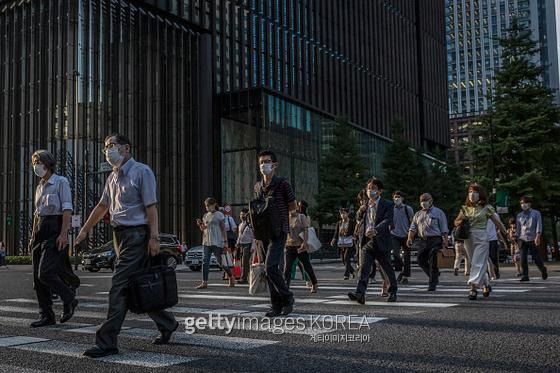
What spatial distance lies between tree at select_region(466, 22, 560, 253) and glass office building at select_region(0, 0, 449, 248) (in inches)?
650

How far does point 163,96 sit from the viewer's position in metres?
43.8

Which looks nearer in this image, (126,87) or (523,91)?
(523,91)

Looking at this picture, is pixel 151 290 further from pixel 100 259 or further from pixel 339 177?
pixel 339 177

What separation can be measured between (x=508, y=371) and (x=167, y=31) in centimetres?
4304

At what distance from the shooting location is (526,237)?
13.6 m

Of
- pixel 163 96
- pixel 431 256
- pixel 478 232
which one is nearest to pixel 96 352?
pixel 478 232

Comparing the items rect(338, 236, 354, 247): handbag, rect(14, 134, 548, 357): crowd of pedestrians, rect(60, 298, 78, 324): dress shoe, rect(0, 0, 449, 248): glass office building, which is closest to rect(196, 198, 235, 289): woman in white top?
rect(14, 134, 548, 357): crowd of pedestrians

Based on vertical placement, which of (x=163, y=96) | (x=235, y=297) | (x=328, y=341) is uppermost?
(x=163, y=96)

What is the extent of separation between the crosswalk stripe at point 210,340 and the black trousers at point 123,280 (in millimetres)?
317

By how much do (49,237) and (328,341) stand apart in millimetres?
3478

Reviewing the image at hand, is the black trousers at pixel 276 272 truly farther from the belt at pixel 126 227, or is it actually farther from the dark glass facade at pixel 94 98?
the dark glass facade at pixel 94 98

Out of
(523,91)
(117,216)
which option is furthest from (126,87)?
(117,216)

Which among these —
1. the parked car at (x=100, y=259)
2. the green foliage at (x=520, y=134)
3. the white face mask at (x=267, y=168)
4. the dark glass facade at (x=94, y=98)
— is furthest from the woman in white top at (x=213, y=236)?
the dark glass facade at (x=94, y=98)

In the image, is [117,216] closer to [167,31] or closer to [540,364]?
[540,364]
